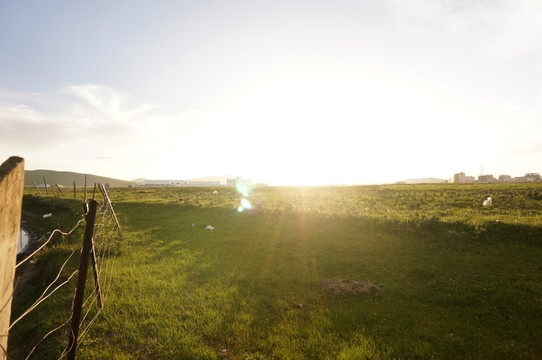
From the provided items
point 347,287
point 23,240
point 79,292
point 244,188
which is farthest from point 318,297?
point 244,188

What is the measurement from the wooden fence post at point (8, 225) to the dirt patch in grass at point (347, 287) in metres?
10.1

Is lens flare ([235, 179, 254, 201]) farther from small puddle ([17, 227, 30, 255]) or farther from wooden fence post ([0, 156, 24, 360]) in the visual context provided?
wooden fence post ([0, 156, 24, 360])

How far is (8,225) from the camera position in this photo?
2576 millimetres

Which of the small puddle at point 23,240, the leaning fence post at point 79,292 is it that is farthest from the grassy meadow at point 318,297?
the small puddle at point 23,240

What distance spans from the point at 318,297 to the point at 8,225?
33.0ft

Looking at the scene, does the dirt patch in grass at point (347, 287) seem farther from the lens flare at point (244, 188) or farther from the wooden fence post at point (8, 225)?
the lens flare at point (244, 188)

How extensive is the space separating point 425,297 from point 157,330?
10044 mm

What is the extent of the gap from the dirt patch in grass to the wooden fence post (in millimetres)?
10127

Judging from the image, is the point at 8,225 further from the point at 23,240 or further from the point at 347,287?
the point at 23,240

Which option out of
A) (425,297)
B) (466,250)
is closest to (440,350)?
(425,297)

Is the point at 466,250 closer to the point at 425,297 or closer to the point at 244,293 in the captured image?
the point at 425,297

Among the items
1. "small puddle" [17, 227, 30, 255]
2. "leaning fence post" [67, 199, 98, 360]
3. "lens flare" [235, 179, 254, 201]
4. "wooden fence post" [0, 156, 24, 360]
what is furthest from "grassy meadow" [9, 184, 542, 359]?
"lens flare" [235, 179, 254, 201]

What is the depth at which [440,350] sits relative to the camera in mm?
7078

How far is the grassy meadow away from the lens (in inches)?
292
